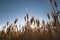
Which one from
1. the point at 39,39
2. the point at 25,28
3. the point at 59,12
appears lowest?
the point at 39,39

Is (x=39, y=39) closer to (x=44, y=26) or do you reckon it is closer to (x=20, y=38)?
(x=20, y=38)

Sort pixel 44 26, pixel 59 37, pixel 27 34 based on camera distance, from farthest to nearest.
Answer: pixel 44 26
pixel 27 34
pixel 59 37

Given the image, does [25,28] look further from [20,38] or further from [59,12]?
[59,12]

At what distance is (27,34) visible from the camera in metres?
2.77

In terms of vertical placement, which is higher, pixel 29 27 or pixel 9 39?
pixel 29 27

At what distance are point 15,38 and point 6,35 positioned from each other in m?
0.19

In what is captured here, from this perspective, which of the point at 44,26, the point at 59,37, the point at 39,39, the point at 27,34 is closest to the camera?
the point at 59,37

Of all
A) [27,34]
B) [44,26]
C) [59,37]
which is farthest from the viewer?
[44,26]

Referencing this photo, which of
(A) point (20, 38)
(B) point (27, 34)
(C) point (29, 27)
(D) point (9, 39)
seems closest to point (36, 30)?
(C) point (29, 27)

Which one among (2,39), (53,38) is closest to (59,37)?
(53,38)

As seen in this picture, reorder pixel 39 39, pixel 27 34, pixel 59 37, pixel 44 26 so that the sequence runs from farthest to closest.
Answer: pixel 44 26 → pixel 27 34 → pixel 39 39 → pixel 59 37

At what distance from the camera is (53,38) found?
227 centimetres

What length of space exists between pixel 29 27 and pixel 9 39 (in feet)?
2.15

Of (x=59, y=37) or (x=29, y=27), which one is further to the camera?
(x=29, y=27)
